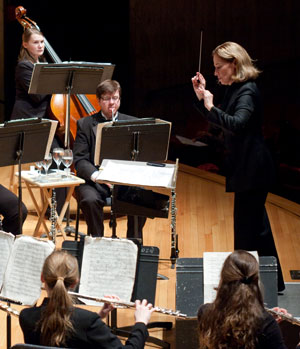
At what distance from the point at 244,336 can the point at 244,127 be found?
1.85 m

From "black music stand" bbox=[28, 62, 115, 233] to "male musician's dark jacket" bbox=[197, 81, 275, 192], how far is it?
157 centimetres

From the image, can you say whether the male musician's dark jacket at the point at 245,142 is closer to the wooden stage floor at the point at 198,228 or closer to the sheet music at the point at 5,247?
the wooden stage floor at the point at 198,228

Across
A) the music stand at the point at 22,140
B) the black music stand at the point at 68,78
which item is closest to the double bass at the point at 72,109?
the black music stand at the point at 68,78

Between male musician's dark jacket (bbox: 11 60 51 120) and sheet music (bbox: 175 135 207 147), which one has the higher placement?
sheet music (bbox: 175 135 207 147)

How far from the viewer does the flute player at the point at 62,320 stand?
2691mm

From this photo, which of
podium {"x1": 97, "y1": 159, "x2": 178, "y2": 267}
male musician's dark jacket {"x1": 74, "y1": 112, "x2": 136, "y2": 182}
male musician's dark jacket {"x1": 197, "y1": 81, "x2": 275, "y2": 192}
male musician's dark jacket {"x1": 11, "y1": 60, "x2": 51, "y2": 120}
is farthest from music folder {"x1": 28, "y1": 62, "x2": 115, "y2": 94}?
male musician's dark jacket {"x1": 197, "y1": 81, "x2": 275, "y2": 192}

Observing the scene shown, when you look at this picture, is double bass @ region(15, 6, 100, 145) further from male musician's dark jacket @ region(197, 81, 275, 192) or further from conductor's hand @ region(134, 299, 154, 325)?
conductor's hand @ region(134, 299, 154, 325)

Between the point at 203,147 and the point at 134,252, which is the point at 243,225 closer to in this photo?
the point at 134,252

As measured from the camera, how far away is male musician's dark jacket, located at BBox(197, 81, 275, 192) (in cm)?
426

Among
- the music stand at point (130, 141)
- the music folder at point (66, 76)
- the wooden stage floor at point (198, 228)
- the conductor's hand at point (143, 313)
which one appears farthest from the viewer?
the music folder at point (66, 76)

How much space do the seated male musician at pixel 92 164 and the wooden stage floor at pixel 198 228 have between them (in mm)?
500

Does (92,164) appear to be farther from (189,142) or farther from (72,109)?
(189,142)

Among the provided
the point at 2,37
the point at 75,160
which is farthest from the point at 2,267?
the point at 2,37

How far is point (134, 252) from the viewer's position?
3.45 metres
